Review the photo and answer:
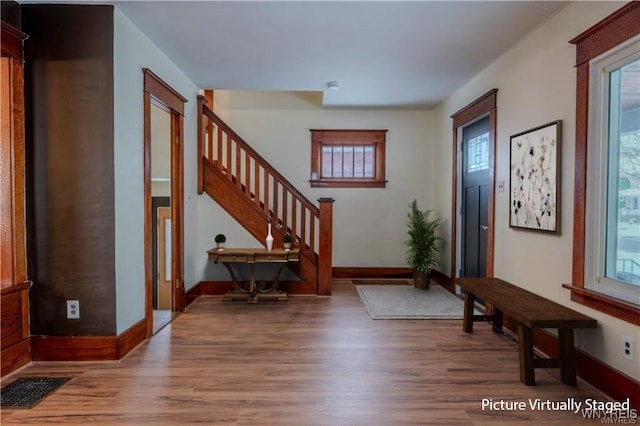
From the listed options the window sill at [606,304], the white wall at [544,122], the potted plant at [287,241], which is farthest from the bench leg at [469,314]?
the potted plant at [287,241]

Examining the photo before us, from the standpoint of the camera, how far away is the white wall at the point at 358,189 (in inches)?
230

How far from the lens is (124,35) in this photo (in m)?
2.84

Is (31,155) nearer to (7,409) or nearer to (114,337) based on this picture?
(114,337)

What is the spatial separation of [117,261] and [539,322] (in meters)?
2.98

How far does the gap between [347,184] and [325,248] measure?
1508mm

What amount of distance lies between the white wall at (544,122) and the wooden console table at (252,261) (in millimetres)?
2407

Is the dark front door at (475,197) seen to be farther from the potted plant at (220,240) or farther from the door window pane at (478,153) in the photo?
the potted plant at (220,240)

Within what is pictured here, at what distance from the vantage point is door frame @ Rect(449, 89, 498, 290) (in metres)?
3.79

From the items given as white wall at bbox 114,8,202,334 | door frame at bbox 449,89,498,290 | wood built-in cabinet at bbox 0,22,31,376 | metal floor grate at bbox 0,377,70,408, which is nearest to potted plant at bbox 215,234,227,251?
white wall at bbox 114,8,202,334

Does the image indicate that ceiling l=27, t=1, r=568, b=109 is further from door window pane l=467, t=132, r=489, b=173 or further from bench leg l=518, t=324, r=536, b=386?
bench leg l=518, t=324, r=536, b=386

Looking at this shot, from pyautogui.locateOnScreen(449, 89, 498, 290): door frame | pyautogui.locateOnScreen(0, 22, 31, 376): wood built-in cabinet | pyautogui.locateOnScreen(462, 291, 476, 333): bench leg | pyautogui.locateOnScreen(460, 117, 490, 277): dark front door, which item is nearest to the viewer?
pyautogui.locateOnScreen(0, 22, 31, 376): wood built-in cabinet

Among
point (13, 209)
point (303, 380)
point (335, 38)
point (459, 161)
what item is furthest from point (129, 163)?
point (459, 161)

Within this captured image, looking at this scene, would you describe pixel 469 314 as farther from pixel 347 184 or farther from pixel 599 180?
pixel 347 184

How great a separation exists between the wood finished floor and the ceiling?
2.64 metres
